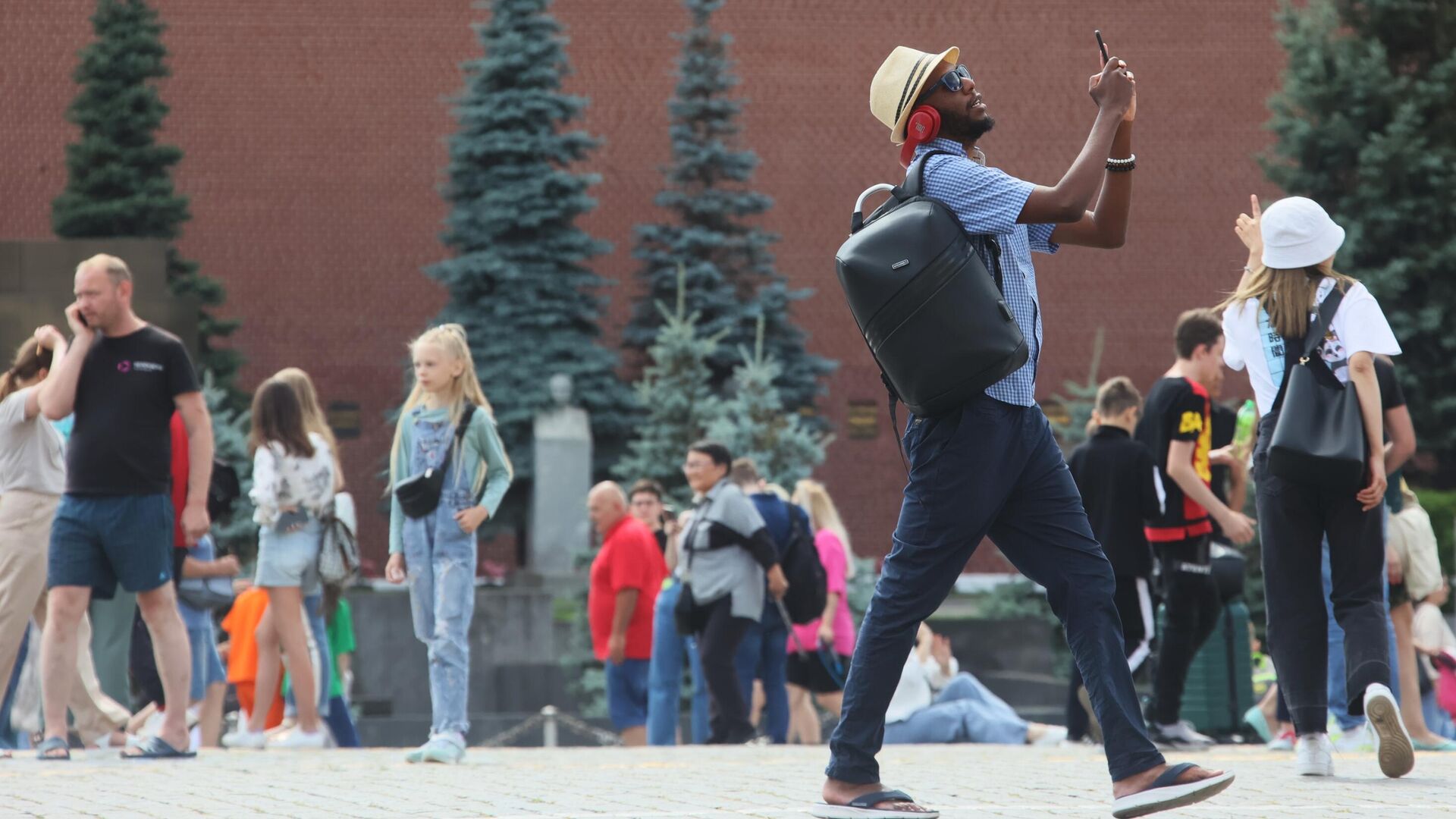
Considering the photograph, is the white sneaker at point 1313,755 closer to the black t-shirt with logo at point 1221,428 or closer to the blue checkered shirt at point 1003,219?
the blue checkered shirt at point 1003,219

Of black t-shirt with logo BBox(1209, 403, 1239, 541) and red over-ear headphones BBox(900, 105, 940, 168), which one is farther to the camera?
black t-shirt with logo BBox(1209, 403, 1239, 541)

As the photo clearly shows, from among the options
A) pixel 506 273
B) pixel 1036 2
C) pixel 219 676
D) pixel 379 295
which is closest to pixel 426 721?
pixel 219 676

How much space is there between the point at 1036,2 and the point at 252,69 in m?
12.6

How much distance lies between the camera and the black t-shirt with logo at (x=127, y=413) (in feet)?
26.6

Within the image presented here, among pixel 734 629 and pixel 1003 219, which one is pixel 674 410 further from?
pixel 1003 219

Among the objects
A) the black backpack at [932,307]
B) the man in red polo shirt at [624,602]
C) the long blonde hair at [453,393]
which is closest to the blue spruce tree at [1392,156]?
the man in red polo shirt at [624,602]

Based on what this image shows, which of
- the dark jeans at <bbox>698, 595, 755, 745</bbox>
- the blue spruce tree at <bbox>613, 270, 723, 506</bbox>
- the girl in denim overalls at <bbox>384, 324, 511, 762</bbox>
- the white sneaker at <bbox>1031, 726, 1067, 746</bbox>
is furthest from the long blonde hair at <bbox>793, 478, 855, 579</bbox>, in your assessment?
the blue spruce tree at <bbox>613, 270, 723, 506</bbox>

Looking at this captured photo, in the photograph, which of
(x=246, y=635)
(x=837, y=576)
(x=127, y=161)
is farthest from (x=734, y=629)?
(x=127, y=161)

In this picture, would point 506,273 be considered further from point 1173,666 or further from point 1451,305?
point 1173,666

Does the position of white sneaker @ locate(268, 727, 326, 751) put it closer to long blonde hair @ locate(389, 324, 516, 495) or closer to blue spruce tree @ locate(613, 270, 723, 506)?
long blonde hair @ locate(389, 324, 516, 495)

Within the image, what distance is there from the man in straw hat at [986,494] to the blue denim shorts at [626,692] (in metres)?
7.12

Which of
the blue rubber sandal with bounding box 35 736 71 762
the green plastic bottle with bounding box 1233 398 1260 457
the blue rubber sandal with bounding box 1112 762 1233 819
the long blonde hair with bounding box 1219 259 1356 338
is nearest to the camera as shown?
the blue rubber sandal with bounding box 1112 762 1233 819

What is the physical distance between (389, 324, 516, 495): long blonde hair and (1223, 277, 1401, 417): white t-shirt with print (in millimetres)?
3365

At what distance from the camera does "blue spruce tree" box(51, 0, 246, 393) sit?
2644 centimetres
